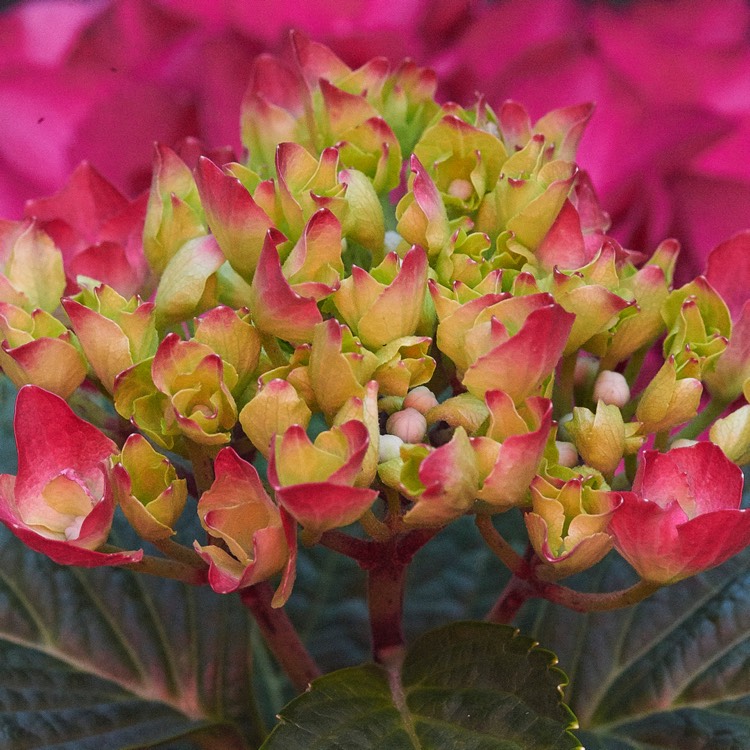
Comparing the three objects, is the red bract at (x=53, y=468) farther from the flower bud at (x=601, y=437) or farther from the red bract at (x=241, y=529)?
the flower bud at (x=601, y=437)

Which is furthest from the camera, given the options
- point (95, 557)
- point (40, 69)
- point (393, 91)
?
point (40, 69)

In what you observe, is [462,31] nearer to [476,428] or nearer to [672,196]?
[672,196]

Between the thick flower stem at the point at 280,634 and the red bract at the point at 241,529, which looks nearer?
the red bract at the point at 241,529

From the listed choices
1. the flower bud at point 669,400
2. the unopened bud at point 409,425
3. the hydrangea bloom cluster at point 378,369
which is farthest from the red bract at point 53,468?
the flower bud at point 669,400

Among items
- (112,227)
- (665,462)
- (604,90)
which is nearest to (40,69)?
(112,227)

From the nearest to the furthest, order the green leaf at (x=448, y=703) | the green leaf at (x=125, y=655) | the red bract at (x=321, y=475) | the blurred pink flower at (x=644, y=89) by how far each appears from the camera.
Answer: the red bract at (x=321, y=475) → the green leaf at (x=448, y=703) → the green leaf at (x=125, y=655) → the blurred pink flower at (x=644, y=89)

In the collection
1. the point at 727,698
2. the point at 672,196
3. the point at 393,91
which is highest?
the point at 393,91

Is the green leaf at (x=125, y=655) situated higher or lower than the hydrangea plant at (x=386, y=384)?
lower
